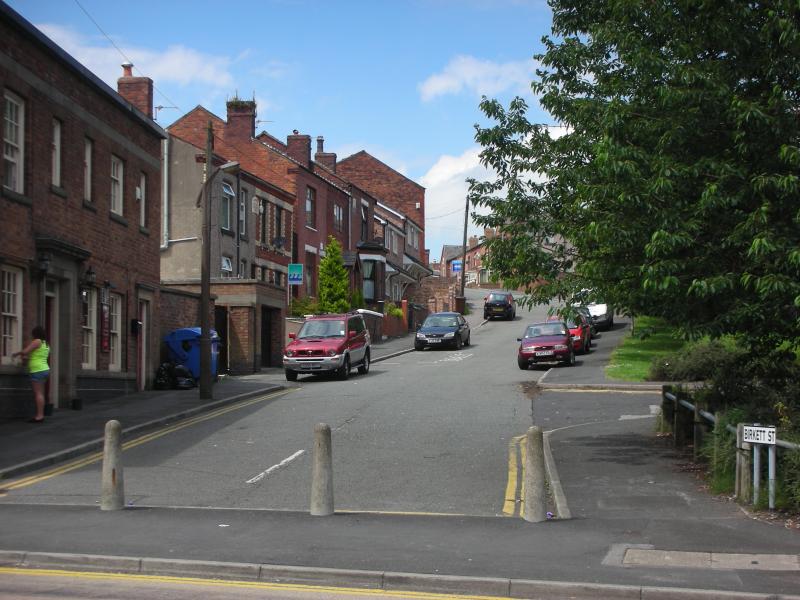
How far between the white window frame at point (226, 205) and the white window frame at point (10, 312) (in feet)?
66.3

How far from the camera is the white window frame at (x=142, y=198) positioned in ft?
85.4

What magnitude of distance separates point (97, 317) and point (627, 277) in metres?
14.3

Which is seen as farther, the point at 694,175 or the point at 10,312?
the point at 10,312

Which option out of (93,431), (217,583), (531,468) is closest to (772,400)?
(531,468)

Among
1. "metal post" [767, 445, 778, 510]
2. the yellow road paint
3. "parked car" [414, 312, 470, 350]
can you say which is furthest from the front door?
"parked car" [414, 312, 470, 350]

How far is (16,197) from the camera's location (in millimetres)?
18984

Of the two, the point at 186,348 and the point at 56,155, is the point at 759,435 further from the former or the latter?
the point at 186,348

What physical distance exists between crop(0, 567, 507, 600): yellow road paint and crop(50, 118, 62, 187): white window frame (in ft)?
44.6

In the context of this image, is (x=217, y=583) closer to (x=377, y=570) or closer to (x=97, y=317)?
(x=377, y=570)

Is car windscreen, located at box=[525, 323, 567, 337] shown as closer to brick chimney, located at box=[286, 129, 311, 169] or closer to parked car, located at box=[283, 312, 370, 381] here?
parked car, located at box=[283, 312, 370, 381]

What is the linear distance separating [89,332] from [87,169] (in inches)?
144

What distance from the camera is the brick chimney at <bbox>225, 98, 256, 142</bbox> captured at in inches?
1932

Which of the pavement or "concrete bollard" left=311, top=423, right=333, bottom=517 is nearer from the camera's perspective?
the pavement

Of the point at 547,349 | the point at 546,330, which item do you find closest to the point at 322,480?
the point at 547,349
